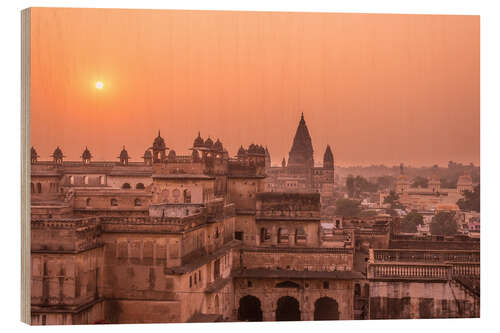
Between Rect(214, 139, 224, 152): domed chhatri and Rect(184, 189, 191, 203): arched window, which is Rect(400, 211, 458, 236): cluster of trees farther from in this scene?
Rect(184, 189, 191, 203): arched window

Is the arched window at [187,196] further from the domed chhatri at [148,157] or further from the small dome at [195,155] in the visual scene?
the domed chhatri at [148,157]

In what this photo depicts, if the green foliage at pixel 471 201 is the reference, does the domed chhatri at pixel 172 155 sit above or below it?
above

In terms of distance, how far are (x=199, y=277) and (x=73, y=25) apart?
617cm

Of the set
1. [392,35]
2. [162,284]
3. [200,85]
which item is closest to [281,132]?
[200,85]

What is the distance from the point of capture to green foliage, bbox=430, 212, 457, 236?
1758cm

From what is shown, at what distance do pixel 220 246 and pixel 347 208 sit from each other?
346 centimetres

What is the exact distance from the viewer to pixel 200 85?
1650 centimetres

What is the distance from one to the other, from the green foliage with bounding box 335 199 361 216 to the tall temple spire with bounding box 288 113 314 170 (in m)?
1.43

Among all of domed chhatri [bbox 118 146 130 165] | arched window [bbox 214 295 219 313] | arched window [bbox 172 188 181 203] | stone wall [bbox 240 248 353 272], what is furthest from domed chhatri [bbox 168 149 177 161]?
stone wall [bbox 240 248 353 272]

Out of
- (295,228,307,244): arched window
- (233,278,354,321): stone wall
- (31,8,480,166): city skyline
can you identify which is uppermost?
(31,8,480,166): city skyline

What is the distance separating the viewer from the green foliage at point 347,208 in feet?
61.0

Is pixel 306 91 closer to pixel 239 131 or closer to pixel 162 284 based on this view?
pixel 239 131

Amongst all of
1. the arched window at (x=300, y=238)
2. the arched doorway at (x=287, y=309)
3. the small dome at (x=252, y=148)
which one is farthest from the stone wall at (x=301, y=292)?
the small dome at (x=252, y=148)

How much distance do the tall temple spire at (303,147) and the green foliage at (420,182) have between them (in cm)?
248
